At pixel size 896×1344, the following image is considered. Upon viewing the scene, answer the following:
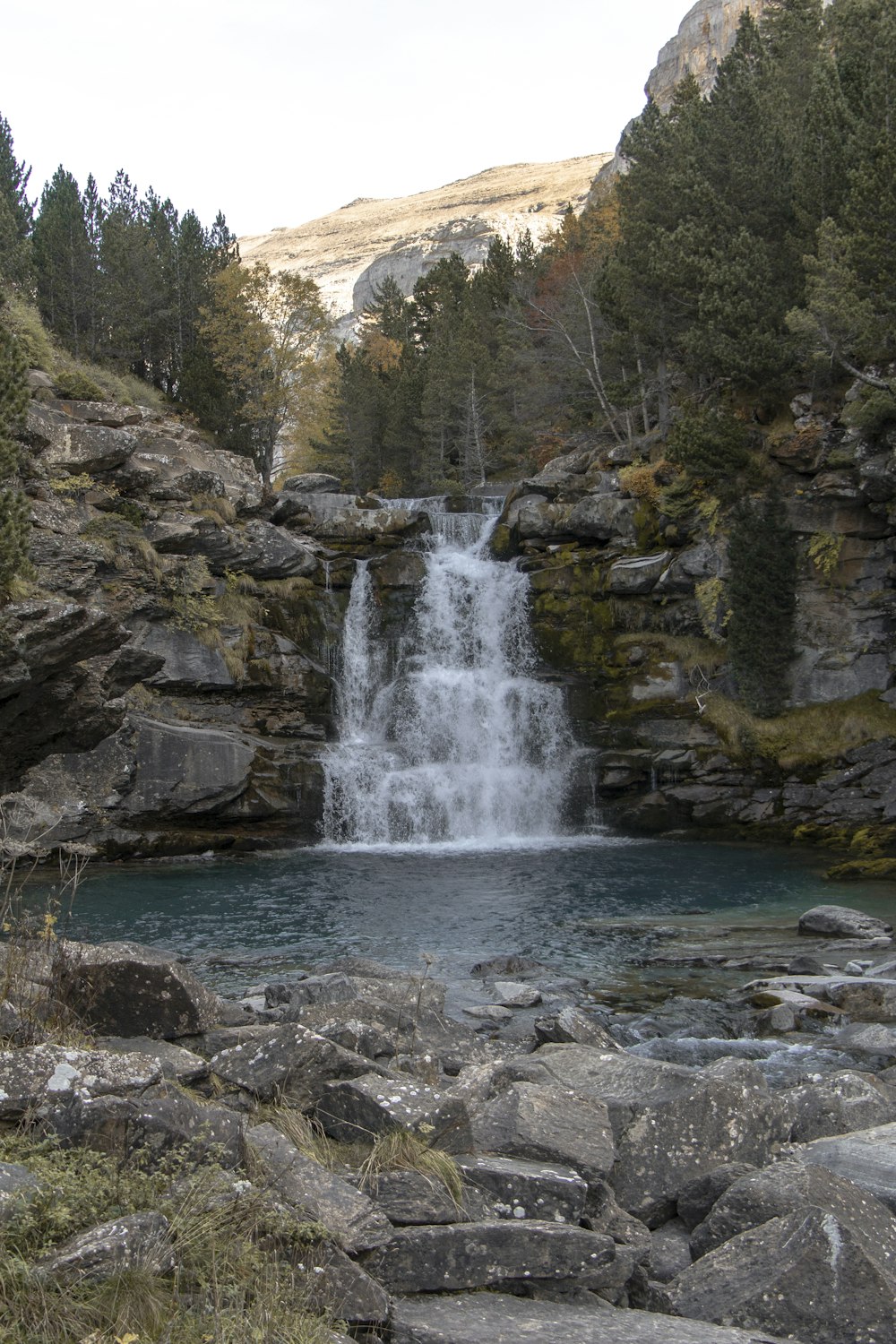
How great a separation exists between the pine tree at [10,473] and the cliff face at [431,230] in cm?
10492

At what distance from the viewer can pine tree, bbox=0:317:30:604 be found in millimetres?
17516

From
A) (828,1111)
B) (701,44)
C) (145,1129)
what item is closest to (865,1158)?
(828,1111)

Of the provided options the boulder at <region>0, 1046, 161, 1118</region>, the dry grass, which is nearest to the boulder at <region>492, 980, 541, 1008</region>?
the boulder at <region>0, 1046, 161, 1118</region>

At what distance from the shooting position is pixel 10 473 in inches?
712

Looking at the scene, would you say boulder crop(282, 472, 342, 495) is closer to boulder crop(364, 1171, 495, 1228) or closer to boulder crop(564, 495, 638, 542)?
boulder crop(564, 495, 638, 542)

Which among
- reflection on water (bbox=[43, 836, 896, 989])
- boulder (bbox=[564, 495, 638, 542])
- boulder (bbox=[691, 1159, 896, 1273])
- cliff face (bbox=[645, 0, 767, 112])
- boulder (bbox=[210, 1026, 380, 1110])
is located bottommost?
reflection on water (bbox=[43, 836, 896, 989])

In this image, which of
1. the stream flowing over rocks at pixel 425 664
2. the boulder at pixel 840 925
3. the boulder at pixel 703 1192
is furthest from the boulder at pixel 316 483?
the boulder at pixel 703 1192

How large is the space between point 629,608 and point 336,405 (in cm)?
2886

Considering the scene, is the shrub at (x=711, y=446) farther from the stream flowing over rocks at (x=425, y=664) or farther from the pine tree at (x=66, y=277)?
the pine tree at (x=66, y=277)

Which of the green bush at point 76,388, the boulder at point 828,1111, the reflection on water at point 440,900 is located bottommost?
the reflection on water at point 440,900

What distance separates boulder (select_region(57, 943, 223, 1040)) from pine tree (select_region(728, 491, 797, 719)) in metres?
24.4

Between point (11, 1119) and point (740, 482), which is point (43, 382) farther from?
point (11, 1119)

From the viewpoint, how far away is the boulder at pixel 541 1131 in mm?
5996

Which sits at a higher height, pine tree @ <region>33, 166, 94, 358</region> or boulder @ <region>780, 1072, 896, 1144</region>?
pine tree @ <region>33, 166, 94, 358</region>
